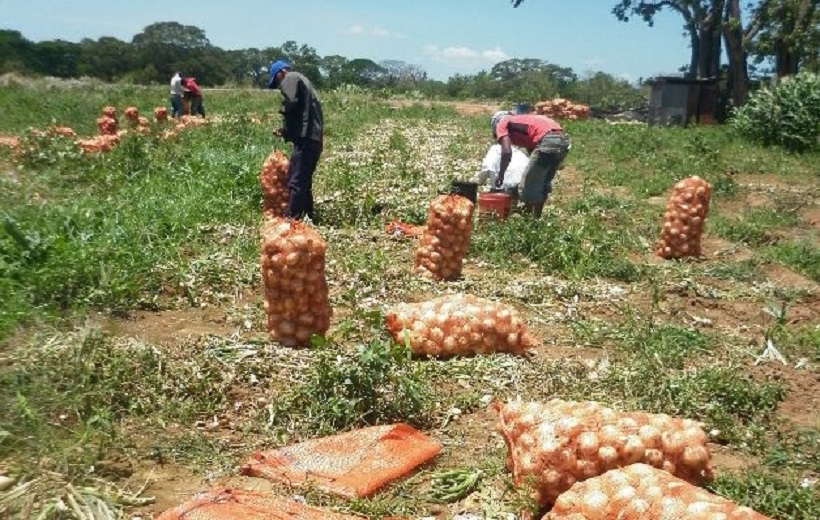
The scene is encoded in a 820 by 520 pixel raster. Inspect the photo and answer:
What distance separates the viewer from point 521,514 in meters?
3.24

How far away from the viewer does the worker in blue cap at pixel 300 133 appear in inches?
331

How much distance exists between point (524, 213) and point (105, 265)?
4.71 metres

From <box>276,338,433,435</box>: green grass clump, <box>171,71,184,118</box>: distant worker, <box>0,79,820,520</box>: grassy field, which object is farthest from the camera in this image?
<box>171,71,184,118</box>: distant worker

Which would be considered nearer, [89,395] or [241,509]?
[241,509]

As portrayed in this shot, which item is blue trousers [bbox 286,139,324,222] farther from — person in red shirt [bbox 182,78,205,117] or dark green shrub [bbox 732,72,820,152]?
person in red shirt [bbox 182,78,205,117]

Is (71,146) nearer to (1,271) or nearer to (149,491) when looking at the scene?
(1,271)

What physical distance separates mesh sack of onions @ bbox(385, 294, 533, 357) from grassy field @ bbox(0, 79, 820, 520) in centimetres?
11

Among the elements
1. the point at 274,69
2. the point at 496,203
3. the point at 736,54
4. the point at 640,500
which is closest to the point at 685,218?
the point at 496,203

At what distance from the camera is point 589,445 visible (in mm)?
3191

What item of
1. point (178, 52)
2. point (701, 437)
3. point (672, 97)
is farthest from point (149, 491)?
point (178, 52)

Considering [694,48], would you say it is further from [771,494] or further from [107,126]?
[771,494]

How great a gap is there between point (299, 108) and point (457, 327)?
4332 mm

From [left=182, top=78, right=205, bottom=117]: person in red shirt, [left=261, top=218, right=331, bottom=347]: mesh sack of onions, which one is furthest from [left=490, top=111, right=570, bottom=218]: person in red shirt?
[left=182, top=78, right=205, bottom=117]: person in red shirt

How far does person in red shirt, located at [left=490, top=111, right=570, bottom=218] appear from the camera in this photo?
28.5ft
